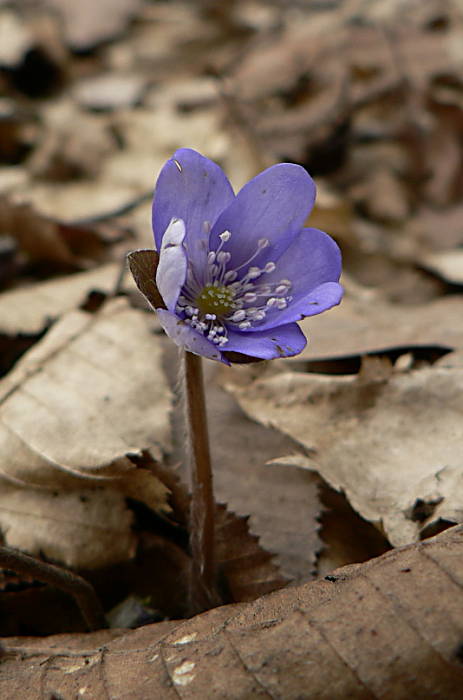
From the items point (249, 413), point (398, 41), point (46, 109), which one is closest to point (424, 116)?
point (398, 41)

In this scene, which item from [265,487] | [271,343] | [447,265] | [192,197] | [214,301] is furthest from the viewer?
[447,265]

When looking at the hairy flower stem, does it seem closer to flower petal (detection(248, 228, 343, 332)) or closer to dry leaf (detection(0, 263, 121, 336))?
flower petal (detection(248, 228, 343, 332))

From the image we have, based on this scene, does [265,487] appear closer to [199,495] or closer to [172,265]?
[199,495]

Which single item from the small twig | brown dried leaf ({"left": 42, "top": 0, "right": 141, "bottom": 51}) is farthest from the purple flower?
brown dried leaf ({"left": 42, "top": 0, "right": 141, "bottom": 51})

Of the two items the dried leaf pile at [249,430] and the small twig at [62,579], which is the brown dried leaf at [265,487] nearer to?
the dried leaf pile at [249,430]

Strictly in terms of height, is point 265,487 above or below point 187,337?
below

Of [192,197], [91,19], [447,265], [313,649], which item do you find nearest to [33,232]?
[192,197]

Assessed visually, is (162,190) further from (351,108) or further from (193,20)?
(193,20)

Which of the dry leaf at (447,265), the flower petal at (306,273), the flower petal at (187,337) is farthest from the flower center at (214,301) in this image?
the dry leaf at (447,265)
